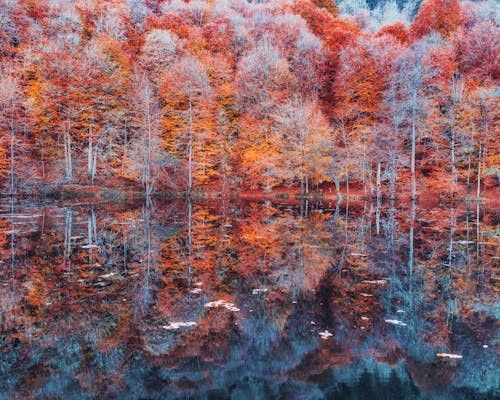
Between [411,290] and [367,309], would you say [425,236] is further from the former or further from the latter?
[367,309]

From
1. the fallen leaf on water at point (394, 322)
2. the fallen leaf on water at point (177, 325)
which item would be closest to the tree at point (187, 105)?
the fallen leaf on water at point (177, 325)

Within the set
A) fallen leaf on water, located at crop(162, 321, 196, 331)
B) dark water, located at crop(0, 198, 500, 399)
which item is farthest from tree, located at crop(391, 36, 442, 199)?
fallen leaf on water, located at crop(162, 321, 196, 331)

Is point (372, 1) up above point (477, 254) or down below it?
above

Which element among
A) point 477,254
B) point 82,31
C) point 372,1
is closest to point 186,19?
point 82,31

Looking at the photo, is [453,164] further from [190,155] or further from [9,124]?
[9,124]

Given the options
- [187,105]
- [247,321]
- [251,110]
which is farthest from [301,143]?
[247,321]
